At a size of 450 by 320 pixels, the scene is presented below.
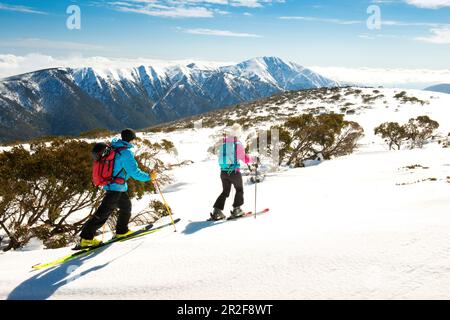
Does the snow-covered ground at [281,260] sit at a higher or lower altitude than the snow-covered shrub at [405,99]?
lower

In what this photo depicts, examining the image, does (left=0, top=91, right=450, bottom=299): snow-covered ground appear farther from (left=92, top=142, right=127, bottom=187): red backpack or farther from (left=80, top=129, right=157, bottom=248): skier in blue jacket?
(left=92, top=142, right=127, bottom=187): red backpack

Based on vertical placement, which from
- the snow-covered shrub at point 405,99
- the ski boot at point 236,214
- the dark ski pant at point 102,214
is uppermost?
the snow-covered shrub at point 405,99

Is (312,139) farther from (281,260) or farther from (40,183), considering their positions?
(281,260)

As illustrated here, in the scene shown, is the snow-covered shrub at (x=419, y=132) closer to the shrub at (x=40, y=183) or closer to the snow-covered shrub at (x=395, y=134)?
the snow-covered shrub at (x=395, y=134)

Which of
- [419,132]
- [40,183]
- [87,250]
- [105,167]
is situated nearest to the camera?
[105,167]

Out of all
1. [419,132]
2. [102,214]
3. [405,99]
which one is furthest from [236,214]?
[405,99]

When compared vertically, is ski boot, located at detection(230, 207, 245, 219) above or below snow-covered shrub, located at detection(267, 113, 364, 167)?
below

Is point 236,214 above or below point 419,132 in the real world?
below

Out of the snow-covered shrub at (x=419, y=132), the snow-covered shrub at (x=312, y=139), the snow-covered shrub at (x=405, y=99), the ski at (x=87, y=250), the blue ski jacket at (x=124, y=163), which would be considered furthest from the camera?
the snow-covered shrub at (x=405, y=99)

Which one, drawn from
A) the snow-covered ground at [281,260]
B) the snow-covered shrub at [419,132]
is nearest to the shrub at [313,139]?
the snow-covered shrub at [419,132]

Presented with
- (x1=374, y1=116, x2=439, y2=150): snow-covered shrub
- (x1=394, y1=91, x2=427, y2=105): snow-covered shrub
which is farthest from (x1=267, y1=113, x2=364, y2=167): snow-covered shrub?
(x1=394, y1=91, x2=427, y2=105): snow-covered shrub
